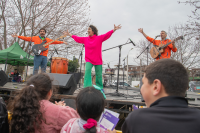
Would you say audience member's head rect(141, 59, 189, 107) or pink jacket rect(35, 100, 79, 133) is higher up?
audience member's head rect(141, 59, 189, 107)

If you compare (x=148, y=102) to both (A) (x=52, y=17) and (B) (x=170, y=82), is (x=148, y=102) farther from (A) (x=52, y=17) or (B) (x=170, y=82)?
(A) (x=52, y=17)

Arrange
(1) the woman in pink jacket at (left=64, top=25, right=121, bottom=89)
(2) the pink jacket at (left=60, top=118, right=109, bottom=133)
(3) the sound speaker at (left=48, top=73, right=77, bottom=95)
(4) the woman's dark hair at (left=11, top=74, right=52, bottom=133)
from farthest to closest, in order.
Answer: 1. (1) the woman in pink jacket at (left=64, top=25, right=121, bottom=89)
2. (3) the sound speaker at (left=48, top=73, right=77, bottom=95)
3. (4) the woman's dark hair at (left=11, top=74, right=52, bottom=133)
4. (2) the pink jacket at (left=60, top=118, right=109, bottom=133)

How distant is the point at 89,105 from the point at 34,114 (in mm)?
577

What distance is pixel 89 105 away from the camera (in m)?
1.20

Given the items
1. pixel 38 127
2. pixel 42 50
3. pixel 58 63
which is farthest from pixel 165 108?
pixel 58 63

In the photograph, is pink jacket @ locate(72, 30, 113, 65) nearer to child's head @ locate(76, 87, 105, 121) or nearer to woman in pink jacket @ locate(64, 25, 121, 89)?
woman in pink jacket @ locate(64, 25, 121, 89)

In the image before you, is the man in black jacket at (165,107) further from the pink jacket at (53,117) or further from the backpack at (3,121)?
the backpack at (3,121)

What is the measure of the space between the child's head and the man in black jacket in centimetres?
37

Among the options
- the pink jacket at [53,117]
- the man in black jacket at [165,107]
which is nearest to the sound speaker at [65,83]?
the pink jacket at [53,117]

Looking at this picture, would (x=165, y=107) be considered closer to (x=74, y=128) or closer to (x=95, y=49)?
(x=74, y=128)

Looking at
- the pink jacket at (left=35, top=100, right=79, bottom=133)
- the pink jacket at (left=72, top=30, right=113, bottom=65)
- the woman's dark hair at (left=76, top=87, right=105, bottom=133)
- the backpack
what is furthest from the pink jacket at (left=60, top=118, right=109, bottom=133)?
the pink jacket at (left=72, top=30, right=113, bottom=65)

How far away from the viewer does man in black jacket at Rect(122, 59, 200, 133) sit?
74 centimetres

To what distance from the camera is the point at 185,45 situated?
1391 cm

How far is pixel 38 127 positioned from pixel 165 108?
119 cm
